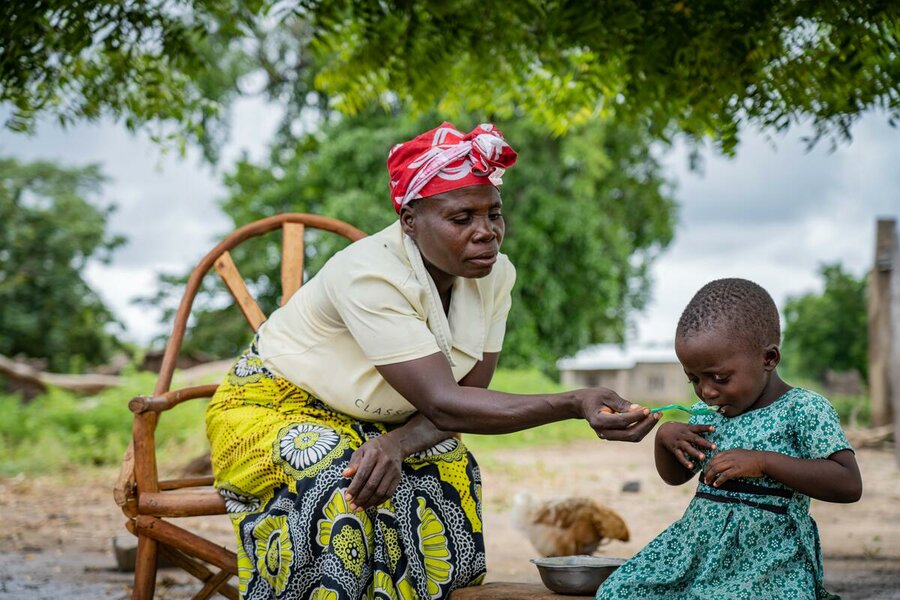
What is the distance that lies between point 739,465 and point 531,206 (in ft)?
52.2

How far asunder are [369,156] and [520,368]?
4892mm

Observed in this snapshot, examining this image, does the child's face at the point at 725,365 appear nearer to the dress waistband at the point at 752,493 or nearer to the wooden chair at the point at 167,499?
the dress waistband at the point at 752,493

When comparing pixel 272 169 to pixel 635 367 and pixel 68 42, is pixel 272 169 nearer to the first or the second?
pixel 635 367

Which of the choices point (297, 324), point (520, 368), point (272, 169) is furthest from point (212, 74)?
point (297, 324)

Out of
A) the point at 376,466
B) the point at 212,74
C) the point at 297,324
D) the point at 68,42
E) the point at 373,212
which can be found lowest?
the point at 376,466

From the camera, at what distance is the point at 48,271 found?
19.2 meters

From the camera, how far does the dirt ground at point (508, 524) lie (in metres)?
4.93

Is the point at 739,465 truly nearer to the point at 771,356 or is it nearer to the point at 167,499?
the point at 771,356

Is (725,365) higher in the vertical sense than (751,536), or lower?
higher

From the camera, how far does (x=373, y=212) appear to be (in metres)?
16.5

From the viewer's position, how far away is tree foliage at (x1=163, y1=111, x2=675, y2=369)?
17.7 metres

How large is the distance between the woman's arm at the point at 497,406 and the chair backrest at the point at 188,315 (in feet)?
4.00

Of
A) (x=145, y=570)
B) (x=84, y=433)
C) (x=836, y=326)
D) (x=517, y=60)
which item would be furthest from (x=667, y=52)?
(x=836, y=326)

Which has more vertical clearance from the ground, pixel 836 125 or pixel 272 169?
pixel 272 169
